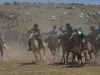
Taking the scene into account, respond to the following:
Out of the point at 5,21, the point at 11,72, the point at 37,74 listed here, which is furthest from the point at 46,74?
the point at 5,21

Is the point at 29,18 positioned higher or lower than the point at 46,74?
higher

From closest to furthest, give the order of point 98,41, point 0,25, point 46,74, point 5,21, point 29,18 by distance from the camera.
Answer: point 46,74 < point 98,41 < point 0,25 < point 5,21 < point 29,18

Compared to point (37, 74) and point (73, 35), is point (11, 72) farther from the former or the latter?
point (73, 35)

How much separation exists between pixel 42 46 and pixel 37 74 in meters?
7.13

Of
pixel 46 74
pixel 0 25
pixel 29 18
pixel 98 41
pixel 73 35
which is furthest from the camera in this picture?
pixel 29 18

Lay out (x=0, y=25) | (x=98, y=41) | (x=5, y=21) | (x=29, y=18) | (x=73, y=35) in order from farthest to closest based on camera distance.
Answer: (x=29, y=18) → (x=5, y=21) → (x=0, y=25) → (x=98, y=41) → (x=73, y=35)

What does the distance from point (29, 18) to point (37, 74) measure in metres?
72.3

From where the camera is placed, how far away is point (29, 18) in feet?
290

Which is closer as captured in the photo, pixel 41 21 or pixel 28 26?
pixel 28 26

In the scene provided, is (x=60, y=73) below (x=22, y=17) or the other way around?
below

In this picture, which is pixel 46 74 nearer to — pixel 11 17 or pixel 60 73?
pixel 60 73

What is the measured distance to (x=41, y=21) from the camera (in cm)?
8475

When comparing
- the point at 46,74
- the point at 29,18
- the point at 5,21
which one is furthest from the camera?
the point at 29,18

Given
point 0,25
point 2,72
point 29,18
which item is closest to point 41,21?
point 29,18
